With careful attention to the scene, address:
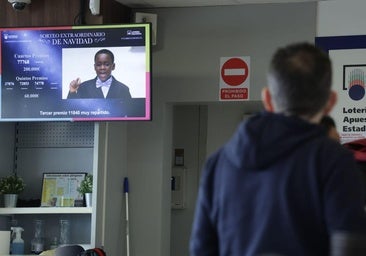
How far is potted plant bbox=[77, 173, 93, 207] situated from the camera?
4.96 metres

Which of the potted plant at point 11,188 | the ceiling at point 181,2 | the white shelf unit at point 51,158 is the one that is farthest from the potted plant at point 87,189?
the ceiling at point 181,2

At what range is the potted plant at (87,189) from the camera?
Answer: 4.96 metres

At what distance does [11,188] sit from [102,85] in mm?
1103

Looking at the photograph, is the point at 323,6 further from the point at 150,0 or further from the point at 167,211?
the point at 167,211

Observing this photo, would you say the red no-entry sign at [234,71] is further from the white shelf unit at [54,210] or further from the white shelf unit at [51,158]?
the white shelf unit at [54,210]

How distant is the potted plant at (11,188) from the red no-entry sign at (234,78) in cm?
170

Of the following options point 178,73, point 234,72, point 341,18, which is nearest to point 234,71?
point 234,72

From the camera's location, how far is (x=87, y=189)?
16.4 feet

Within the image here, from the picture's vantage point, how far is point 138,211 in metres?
5.46

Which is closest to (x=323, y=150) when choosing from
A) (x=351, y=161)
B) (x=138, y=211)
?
(x=351, y=161)

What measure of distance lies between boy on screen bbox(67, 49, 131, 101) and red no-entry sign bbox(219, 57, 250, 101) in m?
0.96

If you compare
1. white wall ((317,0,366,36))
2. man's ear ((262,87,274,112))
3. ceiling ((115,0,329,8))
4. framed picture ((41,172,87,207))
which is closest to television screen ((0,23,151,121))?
framed picture ((41,172,87,207))

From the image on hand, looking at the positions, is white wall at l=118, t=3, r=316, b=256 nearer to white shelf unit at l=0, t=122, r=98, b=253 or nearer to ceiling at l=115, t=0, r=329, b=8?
ceiling at l=115, t=0, r=329, b=8

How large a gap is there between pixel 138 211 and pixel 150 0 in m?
1.69
